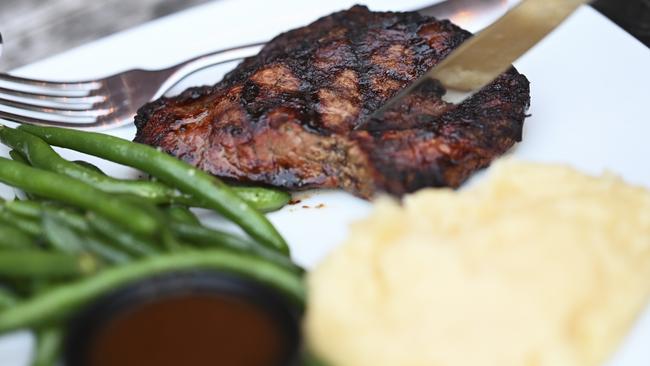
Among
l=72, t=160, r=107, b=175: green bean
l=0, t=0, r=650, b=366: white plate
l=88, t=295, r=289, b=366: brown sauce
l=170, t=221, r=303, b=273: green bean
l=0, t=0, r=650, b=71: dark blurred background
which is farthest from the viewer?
l=0, t=0, r=650, b=71: dark blurred background

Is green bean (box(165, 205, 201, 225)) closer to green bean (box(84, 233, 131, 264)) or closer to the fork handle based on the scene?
green bean (box(84, 233, 131, 264))

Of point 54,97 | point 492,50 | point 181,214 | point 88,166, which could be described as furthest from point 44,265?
point 492,50

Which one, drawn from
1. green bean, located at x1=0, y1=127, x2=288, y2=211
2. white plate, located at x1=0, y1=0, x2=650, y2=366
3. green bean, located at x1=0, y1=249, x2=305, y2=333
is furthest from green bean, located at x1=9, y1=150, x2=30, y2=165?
green bean, located at x1=0, y1=249, x2=305, y2=333

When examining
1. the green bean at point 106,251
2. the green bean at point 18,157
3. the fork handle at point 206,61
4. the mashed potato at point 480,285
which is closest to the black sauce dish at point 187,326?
the mashed potato at point 480,285

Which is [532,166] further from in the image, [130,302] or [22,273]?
[22,273]

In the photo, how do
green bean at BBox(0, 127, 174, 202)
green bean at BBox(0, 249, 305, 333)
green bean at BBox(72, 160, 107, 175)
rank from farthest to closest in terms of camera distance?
green bean at BBox(72, 160, 107, 175) → green bean at BBox(0, 127, 174, 202) → green bean at BBox(0, 249, 305, 333)

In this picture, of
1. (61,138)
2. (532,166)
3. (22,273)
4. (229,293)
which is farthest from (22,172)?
(532,166)

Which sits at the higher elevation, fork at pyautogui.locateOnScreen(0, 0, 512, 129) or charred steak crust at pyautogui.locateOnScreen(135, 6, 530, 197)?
fork at pyautogui.locateOnScreen(0, 0, 512, 129)
